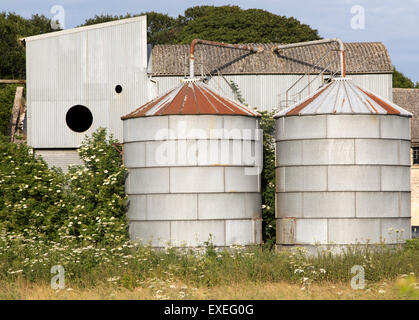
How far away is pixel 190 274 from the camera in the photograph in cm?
1582

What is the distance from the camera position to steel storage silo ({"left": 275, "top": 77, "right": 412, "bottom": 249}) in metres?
19.5

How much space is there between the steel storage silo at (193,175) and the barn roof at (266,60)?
30.3ft

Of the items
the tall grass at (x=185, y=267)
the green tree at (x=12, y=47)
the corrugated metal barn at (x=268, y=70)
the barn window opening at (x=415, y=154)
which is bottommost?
the tall grass at (x=185, y=267)

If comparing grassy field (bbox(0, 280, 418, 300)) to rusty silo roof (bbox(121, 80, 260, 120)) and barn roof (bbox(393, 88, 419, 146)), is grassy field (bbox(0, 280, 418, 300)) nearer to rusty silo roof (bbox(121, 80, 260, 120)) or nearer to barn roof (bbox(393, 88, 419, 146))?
rusty silo roof (bbox(121, 80, 260, 120))

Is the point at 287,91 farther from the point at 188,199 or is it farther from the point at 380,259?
the point at 380,259

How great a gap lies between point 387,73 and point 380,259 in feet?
50.8

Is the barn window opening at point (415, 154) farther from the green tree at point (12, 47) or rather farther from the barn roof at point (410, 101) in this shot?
the green tree at point (12, 47)

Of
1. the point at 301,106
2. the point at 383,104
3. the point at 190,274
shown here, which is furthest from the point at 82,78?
the point at 190,274

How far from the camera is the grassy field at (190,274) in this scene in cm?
1391

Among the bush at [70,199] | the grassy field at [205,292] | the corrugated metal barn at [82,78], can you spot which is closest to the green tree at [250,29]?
the corrugated metal barn at [82,78]

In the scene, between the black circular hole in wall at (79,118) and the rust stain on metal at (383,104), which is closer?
the rust stain on metal at (383,104)

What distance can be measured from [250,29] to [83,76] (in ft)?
83.8

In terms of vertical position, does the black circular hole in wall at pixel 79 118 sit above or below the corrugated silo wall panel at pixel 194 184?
above
